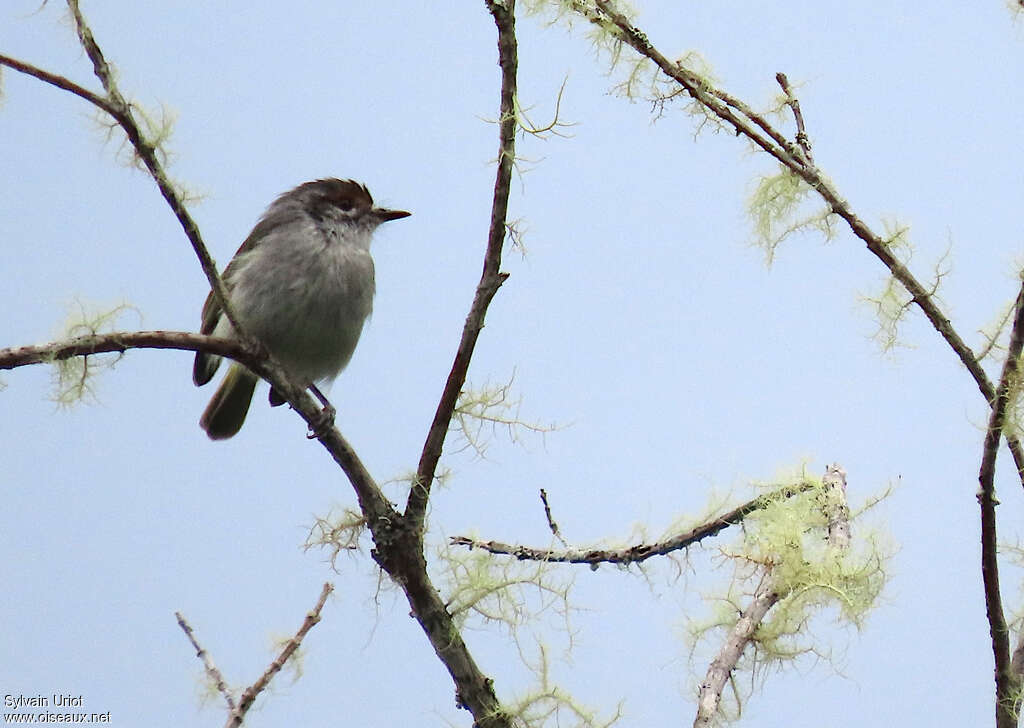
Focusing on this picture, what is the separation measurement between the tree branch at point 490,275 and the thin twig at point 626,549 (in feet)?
0.69

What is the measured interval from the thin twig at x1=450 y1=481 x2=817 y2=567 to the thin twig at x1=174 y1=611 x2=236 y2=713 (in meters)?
0.68

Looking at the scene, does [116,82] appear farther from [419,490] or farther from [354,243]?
[354,243]

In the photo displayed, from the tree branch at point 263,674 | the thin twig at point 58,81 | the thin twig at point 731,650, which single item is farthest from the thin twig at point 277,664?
the thin twig at point 58,81

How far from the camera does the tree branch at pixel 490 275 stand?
5.97ft

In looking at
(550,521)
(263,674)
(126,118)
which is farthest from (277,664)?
(126,118)

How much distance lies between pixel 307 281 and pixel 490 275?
1.15 m

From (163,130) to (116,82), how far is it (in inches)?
3.7

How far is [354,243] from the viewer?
10.4ft

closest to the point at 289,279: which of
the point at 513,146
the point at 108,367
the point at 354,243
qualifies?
the point at 354,243

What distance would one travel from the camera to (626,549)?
2139 millimetres

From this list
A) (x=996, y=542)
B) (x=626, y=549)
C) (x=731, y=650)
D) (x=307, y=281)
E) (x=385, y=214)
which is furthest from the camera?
(x=385, y=214)

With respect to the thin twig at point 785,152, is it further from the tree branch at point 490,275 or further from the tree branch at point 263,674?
the tree branch at point 263,674

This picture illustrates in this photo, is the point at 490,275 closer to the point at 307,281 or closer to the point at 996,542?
the point at 996,542

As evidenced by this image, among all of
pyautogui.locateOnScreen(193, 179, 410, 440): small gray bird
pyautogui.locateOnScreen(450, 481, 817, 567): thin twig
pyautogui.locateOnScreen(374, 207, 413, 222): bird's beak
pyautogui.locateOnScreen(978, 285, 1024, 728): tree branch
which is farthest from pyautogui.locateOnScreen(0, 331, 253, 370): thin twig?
pyautogui.locateOnScreen(374, 207, 413, 222): bird's beak
